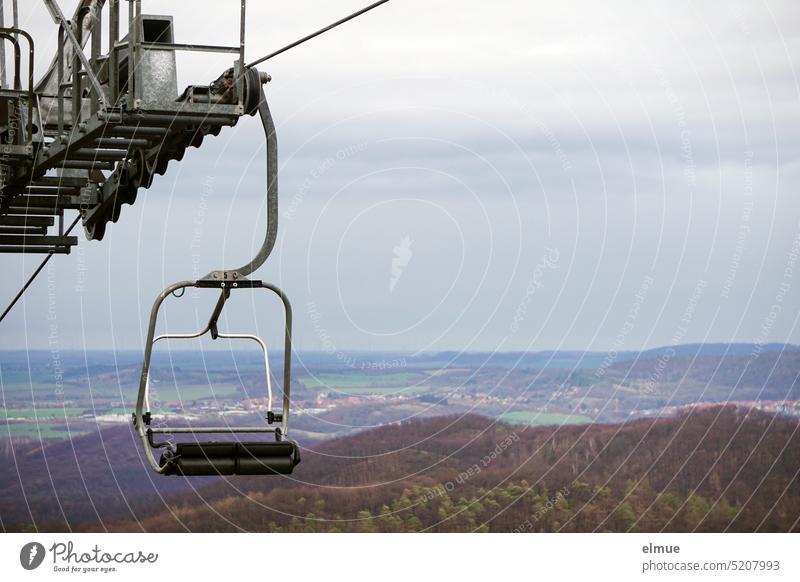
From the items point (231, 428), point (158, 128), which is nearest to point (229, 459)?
point (231, 428)

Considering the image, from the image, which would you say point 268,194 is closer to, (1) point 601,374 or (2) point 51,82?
(2) point 51,82

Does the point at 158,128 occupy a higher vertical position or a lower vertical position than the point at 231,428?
higher

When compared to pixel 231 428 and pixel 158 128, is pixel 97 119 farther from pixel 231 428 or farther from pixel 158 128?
pixel 231 428

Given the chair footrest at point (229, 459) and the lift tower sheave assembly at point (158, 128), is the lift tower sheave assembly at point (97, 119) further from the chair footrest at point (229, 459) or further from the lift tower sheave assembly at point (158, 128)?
the chair footrest at point (229, 459)

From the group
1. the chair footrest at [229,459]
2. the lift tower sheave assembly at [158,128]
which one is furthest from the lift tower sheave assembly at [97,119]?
the chair footrest at [229,459]

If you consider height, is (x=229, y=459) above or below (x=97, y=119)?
below

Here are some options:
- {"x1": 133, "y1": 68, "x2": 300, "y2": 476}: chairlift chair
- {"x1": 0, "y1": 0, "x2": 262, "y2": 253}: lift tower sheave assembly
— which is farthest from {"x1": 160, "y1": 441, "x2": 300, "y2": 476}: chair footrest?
{"x1": 0, "y1": 0, "x2": 262, "y2": 253}: lift tower sheave assembly

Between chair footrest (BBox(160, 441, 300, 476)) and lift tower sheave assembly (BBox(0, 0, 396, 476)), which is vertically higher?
lift tower sheave assembly (BBox(0, 0, 396, 476))

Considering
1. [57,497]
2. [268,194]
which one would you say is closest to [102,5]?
[268,194]

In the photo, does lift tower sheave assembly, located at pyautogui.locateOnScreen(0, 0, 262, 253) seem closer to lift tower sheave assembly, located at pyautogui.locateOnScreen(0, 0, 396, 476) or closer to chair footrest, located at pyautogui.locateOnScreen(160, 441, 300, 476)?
lift tower sheave assembly, located at pyautogui.locateOnScreen(0, 0, 396, 476)
